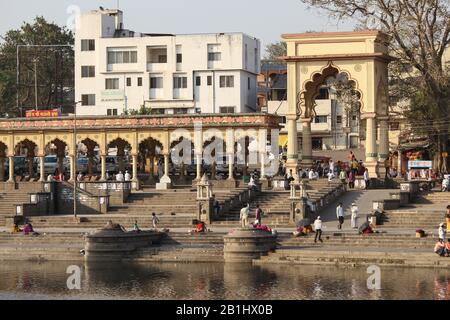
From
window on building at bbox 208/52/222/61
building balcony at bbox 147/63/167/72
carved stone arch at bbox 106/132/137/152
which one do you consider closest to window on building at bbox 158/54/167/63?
building balcony at bbox 147/63/167/72

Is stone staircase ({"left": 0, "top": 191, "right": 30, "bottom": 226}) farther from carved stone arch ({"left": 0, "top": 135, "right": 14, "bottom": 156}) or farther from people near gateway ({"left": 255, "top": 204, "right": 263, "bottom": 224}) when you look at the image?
people near gateway ({"left": 255, "top": 204, "right": 263, "bottom": 224})

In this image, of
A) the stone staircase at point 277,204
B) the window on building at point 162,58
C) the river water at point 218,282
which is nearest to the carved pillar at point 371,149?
the stone staircase at point 277,204

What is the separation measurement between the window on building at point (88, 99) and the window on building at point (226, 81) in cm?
1069

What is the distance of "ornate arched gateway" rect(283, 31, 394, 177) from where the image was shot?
224ft

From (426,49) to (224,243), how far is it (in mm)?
23339

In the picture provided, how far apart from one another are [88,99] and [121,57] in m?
4.61

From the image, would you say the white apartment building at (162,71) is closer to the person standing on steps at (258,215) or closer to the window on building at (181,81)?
the window on building at (181,81)

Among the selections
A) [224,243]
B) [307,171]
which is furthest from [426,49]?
[224,243]

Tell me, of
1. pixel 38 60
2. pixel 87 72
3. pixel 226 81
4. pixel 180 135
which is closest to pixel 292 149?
pixel 180 135

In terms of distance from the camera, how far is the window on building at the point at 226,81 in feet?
319
